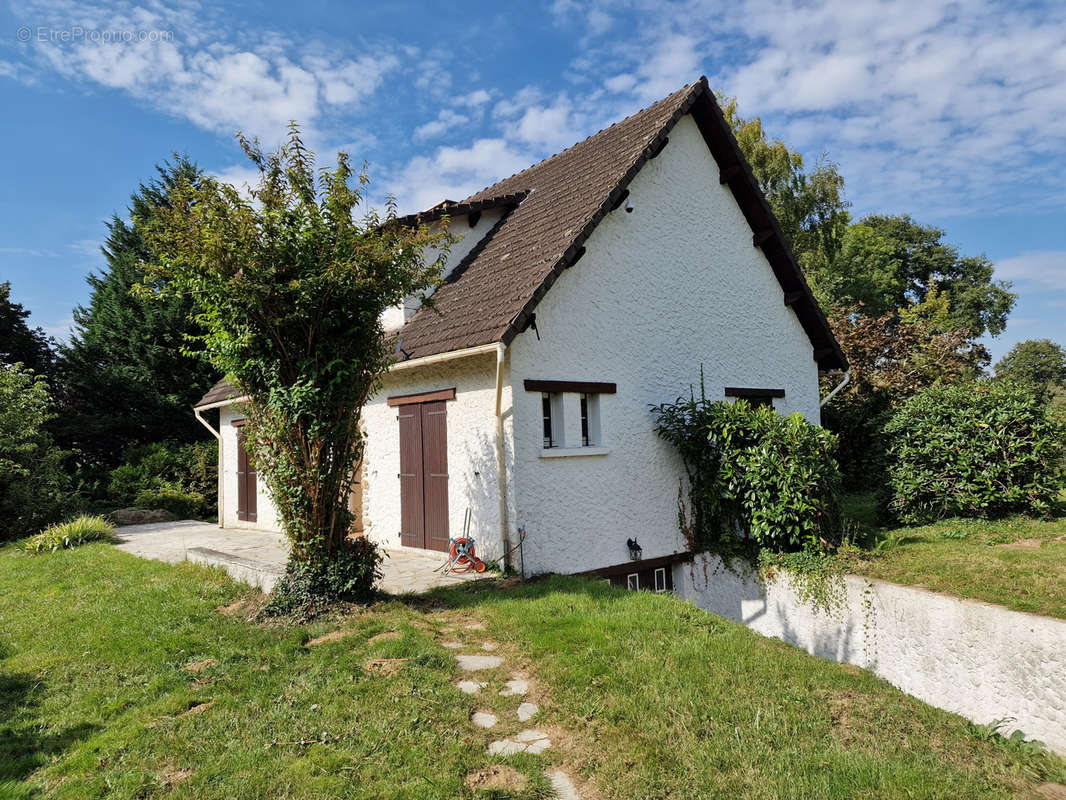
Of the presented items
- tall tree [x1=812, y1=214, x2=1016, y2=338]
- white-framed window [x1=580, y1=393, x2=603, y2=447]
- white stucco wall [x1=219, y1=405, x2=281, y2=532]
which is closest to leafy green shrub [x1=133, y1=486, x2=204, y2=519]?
white stucco wall [x1=219, y1=405, x2=281, y2=532]

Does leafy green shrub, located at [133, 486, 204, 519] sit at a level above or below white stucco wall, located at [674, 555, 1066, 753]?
above

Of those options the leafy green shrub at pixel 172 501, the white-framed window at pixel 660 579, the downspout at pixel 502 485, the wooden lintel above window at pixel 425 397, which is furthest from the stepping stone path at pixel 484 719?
the leafy green shrub at pixel 172 501

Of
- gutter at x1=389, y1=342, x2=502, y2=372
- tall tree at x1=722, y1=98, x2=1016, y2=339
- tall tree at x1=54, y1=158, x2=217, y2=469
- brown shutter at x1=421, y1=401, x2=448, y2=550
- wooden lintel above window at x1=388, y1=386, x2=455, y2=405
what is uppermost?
tall tree at x1=722, y1=98, x2=1016, y2=339

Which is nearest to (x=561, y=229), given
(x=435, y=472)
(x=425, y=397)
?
(x=425, y=397)

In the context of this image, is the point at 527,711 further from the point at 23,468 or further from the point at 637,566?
the point at 23,468

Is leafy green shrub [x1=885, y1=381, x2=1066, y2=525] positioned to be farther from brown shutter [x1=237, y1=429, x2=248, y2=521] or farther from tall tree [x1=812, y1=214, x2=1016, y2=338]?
tall tree [x1=812, y1=214, x2=1016, y2=338]

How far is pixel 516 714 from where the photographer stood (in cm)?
419

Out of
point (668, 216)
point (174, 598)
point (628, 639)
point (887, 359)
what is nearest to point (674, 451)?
point (668, 216)

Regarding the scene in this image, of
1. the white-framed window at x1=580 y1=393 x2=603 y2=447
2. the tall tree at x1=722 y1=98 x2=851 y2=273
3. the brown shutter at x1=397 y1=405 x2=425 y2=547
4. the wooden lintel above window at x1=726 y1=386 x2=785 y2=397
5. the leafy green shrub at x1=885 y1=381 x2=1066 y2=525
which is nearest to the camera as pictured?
the white-framed window at x1=580 y1=393 x2=603 y2=447

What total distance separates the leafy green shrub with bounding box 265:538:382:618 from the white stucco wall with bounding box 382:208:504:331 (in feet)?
15.5

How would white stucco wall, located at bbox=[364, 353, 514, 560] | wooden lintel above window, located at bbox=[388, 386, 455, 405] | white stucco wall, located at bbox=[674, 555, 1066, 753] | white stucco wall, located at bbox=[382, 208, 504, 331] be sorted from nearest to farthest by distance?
white stucco wall, located at bbox=[674, 555, 1066, 753] → white stucco wall, located at bbox=[364, 353, 514, 560] → wooden lintel above window, located at bbox=[388, 386, 455, 405] → white stucco wall, located at bbox=[382, 208, 504, 331]

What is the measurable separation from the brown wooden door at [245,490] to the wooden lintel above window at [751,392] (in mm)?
10113

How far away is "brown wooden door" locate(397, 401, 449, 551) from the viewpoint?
29.1 feet

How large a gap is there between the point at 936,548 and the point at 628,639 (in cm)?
610
